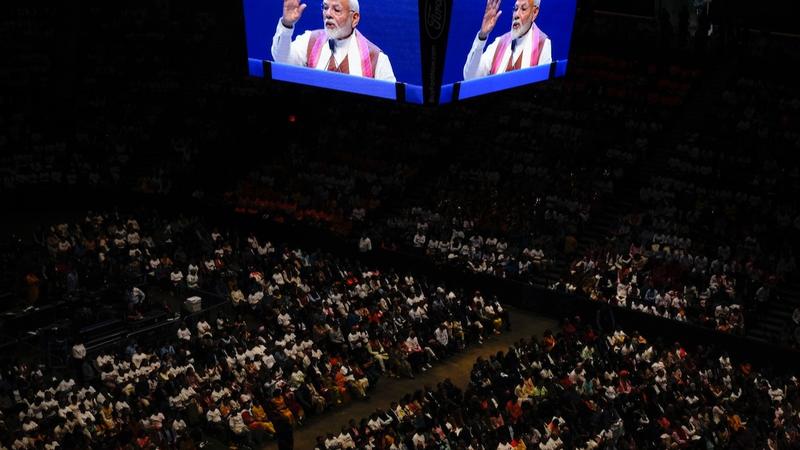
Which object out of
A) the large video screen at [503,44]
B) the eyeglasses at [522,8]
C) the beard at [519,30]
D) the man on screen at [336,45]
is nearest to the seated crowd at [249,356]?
the man on screen at [336,45]

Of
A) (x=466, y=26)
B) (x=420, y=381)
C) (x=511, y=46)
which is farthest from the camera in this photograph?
(x=420, y=381)

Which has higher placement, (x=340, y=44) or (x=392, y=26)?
(x=392, y=26)

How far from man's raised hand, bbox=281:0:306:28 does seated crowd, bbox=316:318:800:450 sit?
9.05 metres

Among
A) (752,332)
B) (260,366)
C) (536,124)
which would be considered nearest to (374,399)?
(260,366)

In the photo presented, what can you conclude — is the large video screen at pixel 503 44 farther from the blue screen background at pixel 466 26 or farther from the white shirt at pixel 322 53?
the white shirt at pixel 322 53

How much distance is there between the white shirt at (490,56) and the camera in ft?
80.4

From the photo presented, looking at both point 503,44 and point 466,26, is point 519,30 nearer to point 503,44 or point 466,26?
point 503,44

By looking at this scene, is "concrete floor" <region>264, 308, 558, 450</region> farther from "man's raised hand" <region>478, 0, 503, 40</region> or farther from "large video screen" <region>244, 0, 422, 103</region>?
"man's raised hand" <region>478, 0, 503, 40</region>

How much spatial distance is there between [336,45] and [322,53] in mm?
375

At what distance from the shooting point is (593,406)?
27.8 m

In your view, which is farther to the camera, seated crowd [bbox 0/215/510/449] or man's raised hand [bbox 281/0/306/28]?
seated crowd [bbox 0/215/510/449]

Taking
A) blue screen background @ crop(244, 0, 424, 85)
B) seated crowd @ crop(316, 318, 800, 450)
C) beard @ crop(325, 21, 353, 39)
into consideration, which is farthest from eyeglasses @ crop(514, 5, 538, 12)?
seated crowd @ crop(316, 318, 800, 450)

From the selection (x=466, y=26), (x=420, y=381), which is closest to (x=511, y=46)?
(x=466, y=26)

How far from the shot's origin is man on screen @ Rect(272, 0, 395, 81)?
24.6 metres
